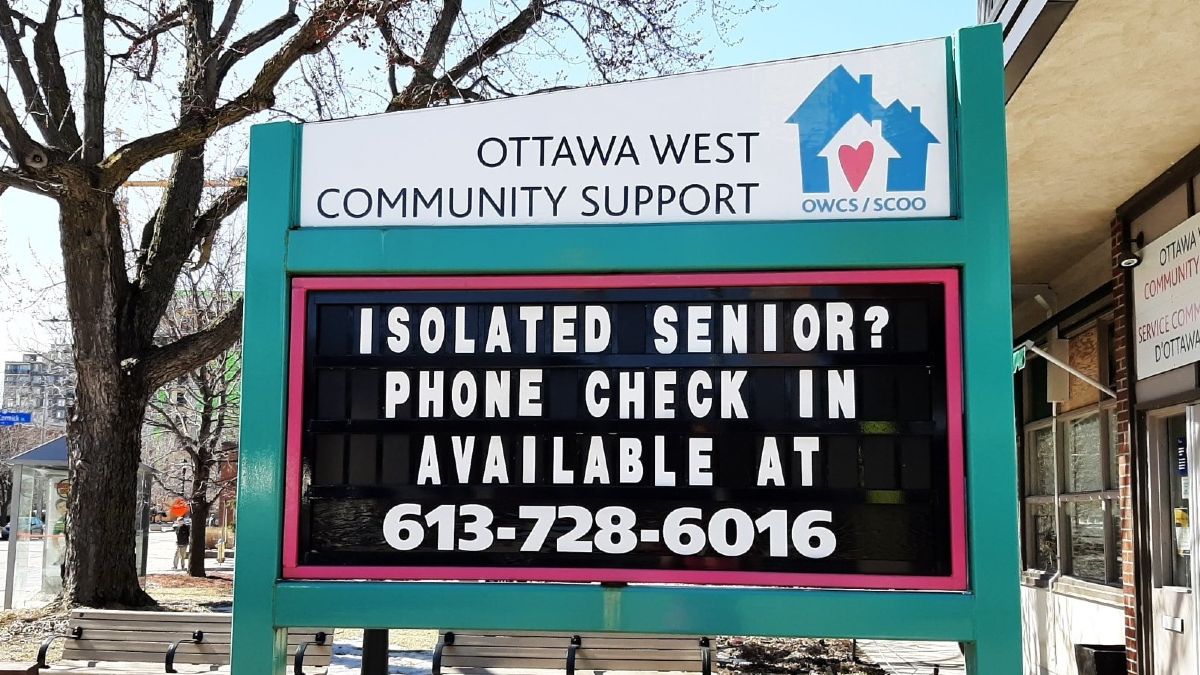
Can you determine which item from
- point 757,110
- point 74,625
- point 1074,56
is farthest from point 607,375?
point 74,625

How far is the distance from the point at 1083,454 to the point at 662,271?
7848 millimetres

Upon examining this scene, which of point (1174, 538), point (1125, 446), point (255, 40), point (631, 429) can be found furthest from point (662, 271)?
point (255, 40)

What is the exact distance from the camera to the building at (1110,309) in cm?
575

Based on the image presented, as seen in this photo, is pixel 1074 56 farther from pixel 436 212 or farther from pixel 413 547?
pixel 413 547

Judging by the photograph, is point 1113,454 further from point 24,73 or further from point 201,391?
point 201,391

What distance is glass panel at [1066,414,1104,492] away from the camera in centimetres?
991

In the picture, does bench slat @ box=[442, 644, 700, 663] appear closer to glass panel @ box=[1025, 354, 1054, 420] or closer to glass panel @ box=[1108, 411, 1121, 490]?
glass panel @ box=[1108, 411, 1121, 490]

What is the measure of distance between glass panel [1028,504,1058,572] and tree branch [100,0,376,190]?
29.5ft

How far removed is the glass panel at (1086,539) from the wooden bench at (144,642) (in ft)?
21.7

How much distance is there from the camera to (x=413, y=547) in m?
3.79

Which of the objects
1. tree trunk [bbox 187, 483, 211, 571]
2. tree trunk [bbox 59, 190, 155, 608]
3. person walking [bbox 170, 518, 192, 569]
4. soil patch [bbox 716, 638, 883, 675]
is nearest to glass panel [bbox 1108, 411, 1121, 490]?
soil patch [bbox 716, 638, 883, 675]

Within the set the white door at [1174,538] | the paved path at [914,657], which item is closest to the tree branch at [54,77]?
the paved path at [914,657]

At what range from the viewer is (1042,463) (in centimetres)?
1188

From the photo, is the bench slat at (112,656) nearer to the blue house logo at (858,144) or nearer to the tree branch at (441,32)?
the tree branch at (441,32)
